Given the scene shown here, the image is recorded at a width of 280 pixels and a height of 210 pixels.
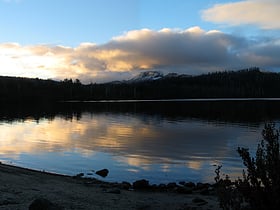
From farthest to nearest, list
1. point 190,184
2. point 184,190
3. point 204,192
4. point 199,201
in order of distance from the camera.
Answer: point 190,184, point 184,190, point 204,192, point 199,201

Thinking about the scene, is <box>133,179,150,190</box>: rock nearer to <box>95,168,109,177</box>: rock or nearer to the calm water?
the calm water

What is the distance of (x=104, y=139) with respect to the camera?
5381 cm

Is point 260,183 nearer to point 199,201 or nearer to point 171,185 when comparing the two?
point 199,201

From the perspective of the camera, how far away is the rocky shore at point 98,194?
642 inches

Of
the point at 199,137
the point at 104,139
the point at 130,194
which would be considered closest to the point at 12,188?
the point at 130,194

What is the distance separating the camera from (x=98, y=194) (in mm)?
20656

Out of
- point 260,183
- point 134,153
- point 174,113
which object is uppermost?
point 260,183

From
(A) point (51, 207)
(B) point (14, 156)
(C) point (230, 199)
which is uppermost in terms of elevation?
(C) point (230, 199)

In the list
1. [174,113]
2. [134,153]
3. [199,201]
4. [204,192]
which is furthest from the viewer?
[174,113]

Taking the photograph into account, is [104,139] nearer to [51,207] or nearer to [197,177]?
[197,177]

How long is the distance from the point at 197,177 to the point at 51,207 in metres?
18.1

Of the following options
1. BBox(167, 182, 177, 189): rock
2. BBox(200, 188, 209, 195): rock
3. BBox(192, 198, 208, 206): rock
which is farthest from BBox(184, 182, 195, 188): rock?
BBox(192, 198, 208, 206): rock

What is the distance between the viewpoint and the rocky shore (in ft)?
53.5

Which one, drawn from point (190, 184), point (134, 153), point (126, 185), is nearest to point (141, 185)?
point (126, 185)
